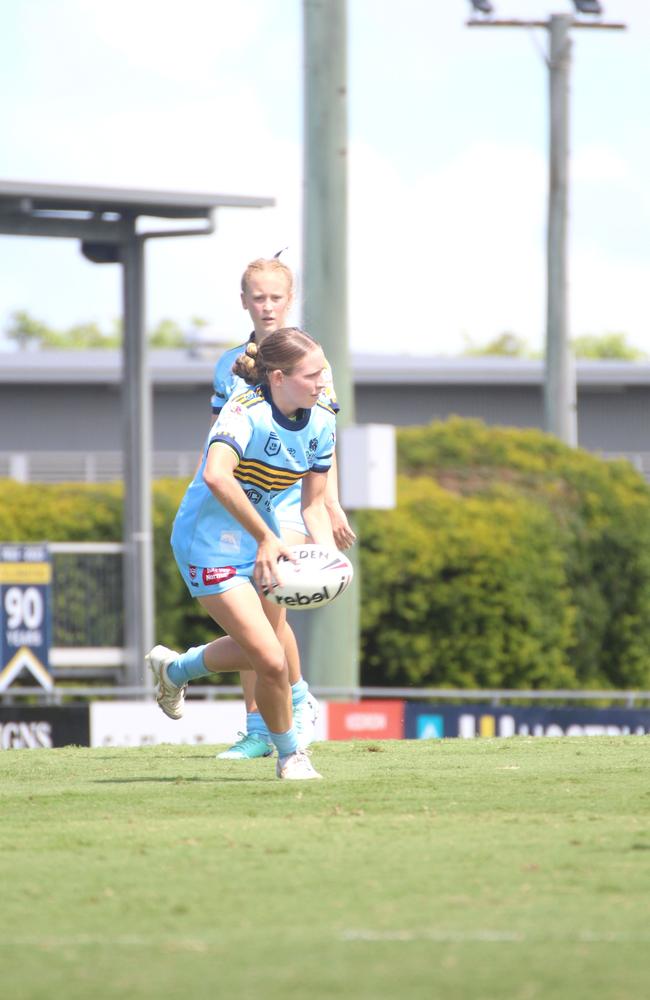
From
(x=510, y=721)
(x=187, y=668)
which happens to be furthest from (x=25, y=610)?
(x=187, y=668)

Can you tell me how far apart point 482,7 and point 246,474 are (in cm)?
1959

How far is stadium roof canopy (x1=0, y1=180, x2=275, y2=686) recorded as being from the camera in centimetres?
1493

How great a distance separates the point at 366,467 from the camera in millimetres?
16047

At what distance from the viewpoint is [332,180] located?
15.8m

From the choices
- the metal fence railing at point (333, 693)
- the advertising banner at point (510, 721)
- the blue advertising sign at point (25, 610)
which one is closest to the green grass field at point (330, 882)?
the advertising banner at point (510, 721)

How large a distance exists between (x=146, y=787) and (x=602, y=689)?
1528cm

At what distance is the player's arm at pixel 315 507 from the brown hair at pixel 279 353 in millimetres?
456

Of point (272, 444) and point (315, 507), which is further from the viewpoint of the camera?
point (315, 507)

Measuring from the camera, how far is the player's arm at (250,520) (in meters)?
6.76

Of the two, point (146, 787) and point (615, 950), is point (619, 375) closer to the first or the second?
point (146, 787)

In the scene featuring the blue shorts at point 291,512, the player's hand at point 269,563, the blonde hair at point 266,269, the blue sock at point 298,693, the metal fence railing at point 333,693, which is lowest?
the metal fence railing at point 333,693

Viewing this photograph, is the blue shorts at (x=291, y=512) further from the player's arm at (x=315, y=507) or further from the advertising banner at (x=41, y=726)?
the advertising banner at (x=41, y=726)

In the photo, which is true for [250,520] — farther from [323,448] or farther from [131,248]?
[131,248]

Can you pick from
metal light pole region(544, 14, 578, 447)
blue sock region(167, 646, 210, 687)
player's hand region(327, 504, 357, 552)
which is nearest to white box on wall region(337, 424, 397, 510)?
blue sock region(167, 646, 210, 687)
